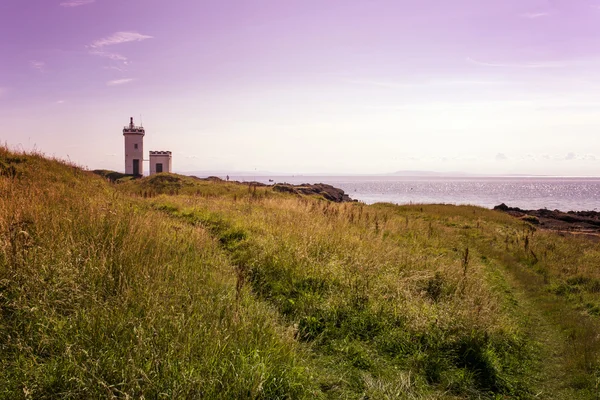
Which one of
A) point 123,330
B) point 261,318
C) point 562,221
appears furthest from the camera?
point 562,221

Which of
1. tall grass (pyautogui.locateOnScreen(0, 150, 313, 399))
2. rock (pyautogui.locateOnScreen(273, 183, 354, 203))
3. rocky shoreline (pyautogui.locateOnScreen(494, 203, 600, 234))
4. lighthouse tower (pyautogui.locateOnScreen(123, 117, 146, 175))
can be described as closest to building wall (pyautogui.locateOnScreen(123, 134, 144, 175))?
lighthouse tower (pyautogui.locateOnScreen(123, 117, 146, 175))

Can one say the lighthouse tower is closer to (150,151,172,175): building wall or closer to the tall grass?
(150,151,172,175): building wall

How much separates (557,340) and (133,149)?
64495 millimetres

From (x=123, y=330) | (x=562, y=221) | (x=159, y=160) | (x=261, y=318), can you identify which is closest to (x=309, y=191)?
(x=159, y=160)

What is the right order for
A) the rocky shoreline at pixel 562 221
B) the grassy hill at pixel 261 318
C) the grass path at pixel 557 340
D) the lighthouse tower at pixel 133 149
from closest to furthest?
the grassy hill at pixel 261 318 < the grass path at pixel 557 340 < the rocky shoreline at pixel 562 221 < the lighthouse tower at pixel 133 149

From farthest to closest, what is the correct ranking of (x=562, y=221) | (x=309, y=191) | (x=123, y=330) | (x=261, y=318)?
(x=309, y=191) → (x=562, y=221) → (x=261, y=318) → (x=123, y=330)

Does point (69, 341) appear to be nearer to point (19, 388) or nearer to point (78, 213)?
point (19, 388)

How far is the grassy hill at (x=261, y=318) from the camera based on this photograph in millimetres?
3910

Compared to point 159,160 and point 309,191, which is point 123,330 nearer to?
point 309,191

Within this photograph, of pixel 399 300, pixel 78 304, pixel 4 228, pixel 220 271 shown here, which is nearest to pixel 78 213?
pixel 4 228

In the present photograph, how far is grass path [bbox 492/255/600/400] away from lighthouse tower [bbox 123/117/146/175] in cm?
6113

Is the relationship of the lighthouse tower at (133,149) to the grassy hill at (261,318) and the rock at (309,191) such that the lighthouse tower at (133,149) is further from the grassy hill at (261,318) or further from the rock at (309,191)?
the grassy hill at (261,318)

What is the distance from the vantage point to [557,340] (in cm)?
764

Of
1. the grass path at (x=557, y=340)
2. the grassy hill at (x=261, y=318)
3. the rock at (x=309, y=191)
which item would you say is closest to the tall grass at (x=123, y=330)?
the grassy hill at (x=261, y=318)
